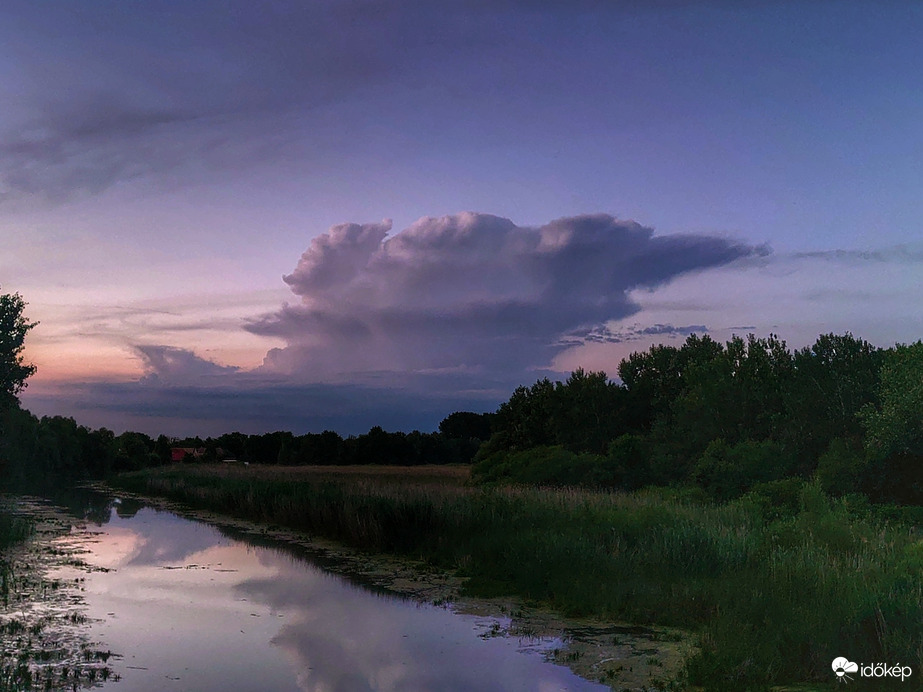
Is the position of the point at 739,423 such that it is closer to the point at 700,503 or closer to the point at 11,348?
the point at 700,503

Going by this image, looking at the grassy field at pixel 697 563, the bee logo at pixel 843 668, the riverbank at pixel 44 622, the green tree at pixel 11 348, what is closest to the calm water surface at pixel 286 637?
the riverbank at pixel 44 622

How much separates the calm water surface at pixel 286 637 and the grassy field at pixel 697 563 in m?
2.25

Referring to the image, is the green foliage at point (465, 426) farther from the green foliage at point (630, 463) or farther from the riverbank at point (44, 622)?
the riverbank at point (44, 622)

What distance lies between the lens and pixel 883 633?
9617 millimetres

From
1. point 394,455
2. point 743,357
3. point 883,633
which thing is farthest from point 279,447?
point 883,633

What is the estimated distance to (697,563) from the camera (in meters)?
15.6

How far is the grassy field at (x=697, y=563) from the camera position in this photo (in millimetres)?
9766

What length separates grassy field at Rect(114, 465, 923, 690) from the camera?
32.0ft

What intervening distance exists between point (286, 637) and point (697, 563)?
8.48 m

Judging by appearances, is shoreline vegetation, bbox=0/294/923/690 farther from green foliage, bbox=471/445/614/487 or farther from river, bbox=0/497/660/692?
river, bbox=0/497/660/692

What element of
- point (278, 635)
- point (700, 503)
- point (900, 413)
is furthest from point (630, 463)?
point (278, 635)

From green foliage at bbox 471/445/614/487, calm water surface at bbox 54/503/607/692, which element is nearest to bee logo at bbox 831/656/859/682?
calm water surface at bbox 54/503/607/692

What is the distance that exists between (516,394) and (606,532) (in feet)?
159

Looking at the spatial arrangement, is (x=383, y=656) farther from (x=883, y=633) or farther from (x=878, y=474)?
(x=878, y=474)
